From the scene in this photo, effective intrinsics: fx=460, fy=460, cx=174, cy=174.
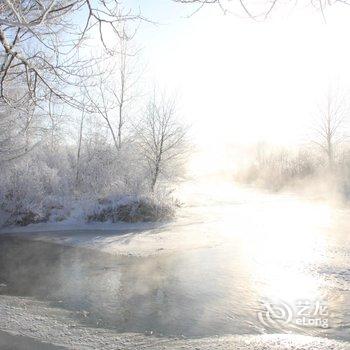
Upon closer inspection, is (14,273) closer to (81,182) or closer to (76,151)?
(81,182)

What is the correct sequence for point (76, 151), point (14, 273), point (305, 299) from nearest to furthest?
point (305, 299) → point (14, 273) → point (76, 151)

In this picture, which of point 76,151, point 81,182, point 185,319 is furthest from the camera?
point 76,151

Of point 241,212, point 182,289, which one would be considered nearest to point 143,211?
point 241,212

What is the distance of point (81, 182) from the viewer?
72.1 ft

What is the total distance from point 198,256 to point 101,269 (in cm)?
234
